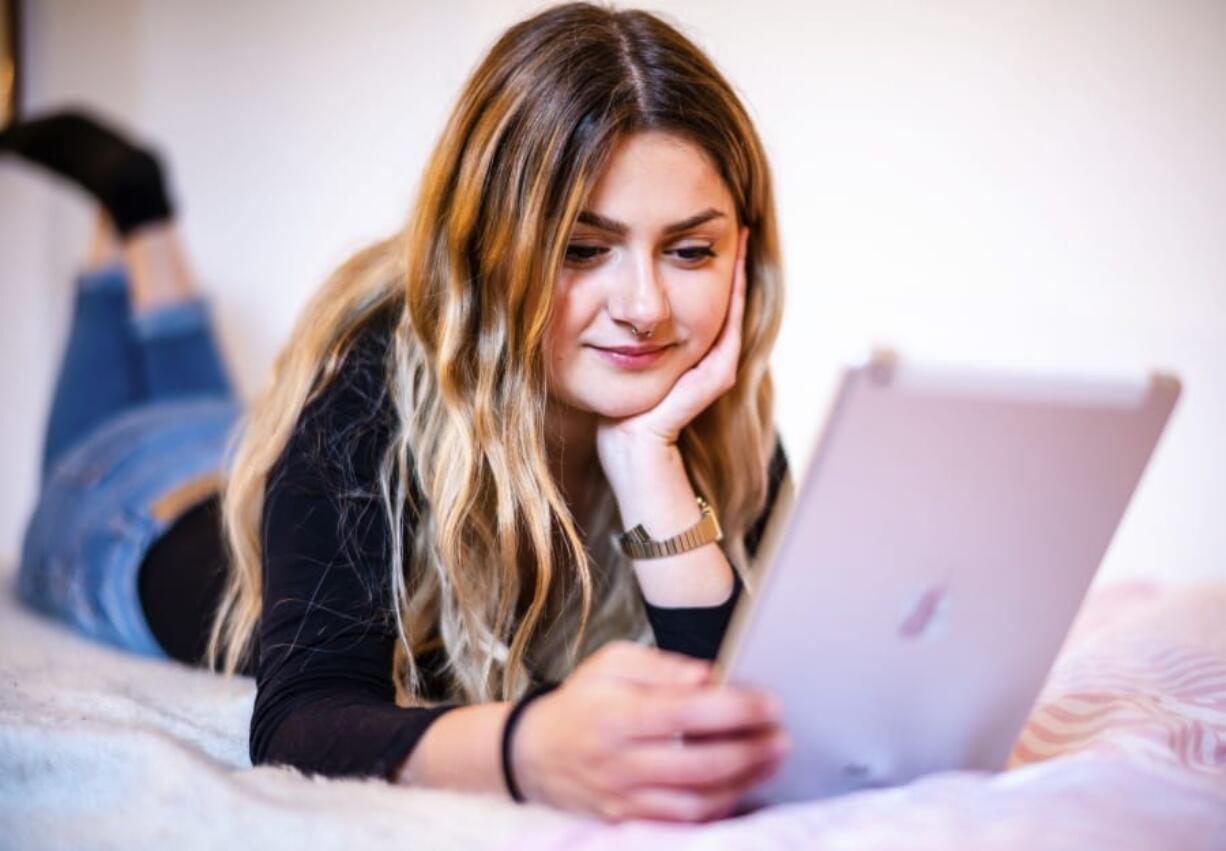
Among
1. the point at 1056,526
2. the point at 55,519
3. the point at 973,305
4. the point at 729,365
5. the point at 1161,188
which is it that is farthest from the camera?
the point at 973,305

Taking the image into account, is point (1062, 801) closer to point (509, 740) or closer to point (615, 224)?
point (509, 740)

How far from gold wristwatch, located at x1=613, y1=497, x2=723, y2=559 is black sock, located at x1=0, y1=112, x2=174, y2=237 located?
4.19 ft

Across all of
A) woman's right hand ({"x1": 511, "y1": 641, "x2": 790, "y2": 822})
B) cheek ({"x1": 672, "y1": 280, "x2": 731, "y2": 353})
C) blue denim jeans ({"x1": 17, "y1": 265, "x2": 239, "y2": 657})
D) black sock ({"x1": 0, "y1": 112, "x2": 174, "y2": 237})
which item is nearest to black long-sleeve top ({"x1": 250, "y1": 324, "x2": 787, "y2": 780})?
woman's right hand ({"x1": 511, "y1": 641, "x2": 790, "y2": 822})

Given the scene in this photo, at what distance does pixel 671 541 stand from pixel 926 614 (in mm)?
329

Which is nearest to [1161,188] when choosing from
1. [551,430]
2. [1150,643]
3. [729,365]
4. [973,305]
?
[973,305]

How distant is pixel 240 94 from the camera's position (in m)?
2.46

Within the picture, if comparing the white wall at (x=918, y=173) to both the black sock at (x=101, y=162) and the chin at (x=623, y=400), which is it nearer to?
the black sock at (x=101, y=162)

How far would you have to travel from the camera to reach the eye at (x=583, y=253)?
98 cm

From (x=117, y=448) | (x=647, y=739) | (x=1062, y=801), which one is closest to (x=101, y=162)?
(x=117, y=448)

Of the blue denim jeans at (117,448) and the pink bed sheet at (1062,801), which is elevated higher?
the pink bed sheet at (1062,801)

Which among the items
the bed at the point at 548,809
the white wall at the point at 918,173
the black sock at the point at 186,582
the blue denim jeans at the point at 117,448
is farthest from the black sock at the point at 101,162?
the bed at the point at 548,809

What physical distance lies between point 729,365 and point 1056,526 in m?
0.41

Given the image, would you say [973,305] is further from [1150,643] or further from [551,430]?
[551,430]

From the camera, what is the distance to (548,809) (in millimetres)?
723
